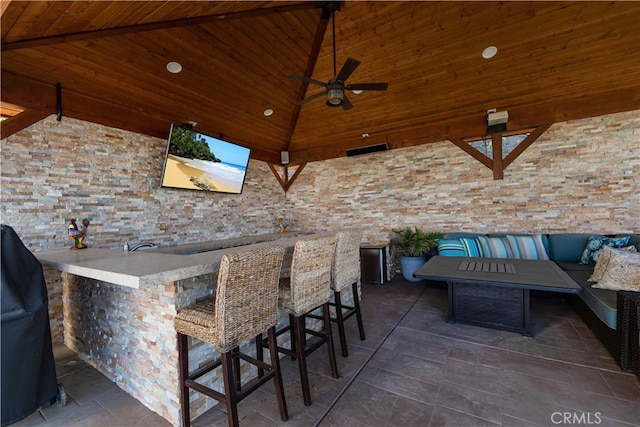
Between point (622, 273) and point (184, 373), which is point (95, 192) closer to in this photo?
point (184, 373)

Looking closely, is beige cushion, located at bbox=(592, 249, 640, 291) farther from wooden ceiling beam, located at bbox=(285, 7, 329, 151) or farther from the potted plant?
wooden ceiling beam, located at bbox=(285, 7, 329, 151)

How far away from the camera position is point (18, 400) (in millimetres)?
1657

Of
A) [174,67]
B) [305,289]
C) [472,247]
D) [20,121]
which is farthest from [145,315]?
[472,247]

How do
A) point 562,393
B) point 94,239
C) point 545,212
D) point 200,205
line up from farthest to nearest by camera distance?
point 200,205, point 545,212, point 94,239, point 562,393

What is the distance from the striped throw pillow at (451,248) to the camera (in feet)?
14.8

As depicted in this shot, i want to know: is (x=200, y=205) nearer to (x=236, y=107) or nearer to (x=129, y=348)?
(x=236, y=107)

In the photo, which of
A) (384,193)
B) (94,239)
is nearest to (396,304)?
(384,193)

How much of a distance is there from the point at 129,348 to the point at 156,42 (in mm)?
3276

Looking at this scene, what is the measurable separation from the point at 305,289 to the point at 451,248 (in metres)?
3.48

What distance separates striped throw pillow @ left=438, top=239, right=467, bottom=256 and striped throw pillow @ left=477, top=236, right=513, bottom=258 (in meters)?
0.33

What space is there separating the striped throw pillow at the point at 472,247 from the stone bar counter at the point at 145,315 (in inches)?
159

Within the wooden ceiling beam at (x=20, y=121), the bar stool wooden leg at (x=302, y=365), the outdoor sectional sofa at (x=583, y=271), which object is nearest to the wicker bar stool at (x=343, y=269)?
the bar stool wooden leg at (x=302, y=365)

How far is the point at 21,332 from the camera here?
1.64m

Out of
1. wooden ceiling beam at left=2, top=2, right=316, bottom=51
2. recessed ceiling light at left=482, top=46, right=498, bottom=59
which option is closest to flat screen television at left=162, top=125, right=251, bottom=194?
wooden ceiling beam at left=2, top=2, right=316, bottom=51
